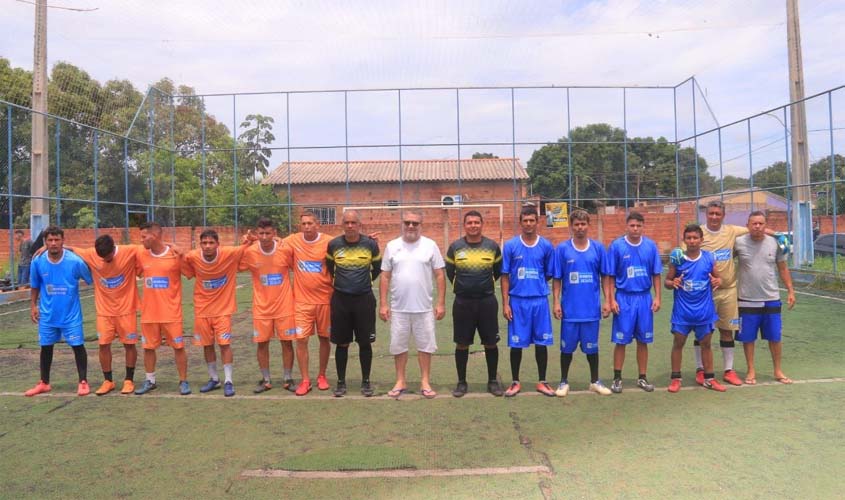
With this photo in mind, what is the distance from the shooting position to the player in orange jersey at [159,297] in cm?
564

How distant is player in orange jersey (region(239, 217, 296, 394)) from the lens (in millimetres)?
5672

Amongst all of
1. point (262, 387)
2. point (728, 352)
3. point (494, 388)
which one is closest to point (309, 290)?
point (262, 387)

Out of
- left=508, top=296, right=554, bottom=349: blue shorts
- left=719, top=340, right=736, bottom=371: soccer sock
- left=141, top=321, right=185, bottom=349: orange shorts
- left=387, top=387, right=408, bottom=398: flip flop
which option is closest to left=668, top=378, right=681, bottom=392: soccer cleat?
left=719, top=340, right=736, bottom=371: soccer sock

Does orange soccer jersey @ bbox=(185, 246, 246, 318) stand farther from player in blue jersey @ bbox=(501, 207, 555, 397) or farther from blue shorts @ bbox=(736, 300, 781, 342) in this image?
blue shorts @ bbox=(736, 300, 781, 342)

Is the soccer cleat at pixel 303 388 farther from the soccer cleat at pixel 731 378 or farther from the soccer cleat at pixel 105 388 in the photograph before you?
the soccer cleat at pixel 731 378

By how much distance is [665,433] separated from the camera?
437cm

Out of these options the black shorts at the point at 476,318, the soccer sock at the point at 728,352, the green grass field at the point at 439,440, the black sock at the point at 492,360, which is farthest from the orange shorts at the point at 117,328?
the soccer sock at the point at 728,352

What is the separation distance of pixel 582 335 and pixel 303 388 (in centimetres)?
258

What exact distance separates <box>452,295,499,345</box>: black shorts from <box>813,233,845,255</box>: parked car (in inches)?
570

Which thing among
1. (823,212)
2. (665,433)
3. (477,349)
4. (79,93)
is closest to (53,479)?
(665,433)

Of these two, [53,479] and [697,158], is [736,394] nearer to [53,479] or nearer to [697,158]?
[53,479]

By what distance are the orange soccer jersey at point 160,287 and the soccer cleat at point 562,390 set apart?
3.56 meters

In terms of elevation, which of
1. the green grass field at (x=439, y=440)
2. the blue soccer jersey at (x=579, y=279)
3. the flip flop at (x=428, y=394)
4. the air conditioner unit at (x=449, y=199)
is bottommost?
the green grass field at (x=439, y=440)

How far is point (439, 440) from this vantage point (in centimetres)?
432
